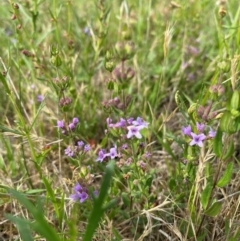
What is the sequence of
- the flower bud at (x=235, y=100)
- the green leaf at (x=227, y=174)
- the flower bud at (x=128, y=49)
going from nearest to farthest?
the flower bud at (x=235, y=100)
the green leaf at (x=227, y=174)
the flower bud at (x=128, y=49)

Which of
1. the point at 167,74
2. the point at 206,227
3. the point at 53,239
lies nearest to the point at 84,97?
the point at 167,74

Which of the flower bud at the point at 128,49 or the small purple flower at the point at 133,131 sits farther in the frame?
the flower bud at the point at 128,49

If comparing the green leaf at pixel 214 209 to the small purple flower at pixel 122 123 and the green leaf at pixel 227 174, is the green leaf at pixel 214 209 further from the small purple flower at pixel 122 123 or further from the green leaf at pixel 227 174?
the small purple flower at pixel 122 123

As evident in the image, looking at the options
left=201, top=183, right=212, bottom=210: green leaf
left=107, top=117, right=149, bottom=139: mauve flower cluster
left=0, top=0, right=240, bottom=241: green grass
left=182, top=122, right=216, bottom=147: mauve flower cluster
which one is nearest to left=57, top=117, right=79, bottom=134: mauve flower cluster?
left=0, top=0, right=240, bottom=241: green grass

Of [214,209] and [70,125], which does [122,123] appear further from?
[214,209]

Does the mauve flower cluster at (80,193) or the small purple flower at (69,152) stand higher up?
the small purple flower at (69,152)

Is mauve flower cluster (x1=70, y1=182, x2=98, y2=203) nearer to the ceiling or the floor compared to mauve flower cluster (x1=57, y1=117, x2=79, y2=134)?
nearer to the floor

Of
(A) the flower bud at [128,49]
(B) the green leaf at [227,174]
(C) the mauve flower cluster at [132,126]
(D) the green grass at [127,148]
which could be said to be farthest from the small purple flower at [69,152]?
(B) the green leaf at [227,174]

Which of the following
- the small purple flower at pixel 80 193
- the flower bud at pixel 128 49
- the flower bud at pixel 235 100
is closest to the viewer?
the flower bud at pixel 235 100

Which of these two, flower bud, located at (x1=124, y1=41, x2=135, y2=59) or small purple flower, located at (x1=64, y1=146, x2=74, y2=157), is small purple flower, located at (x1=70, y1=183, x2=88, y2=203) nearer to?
small purple flower, located at (x1=64, y1=146, x2=74, y2=157)
